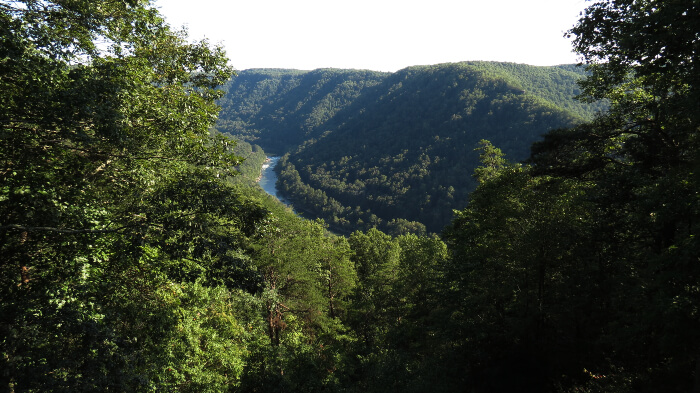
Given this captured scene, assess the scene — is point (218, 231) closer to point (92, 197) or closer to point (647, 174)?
point (92, 197)

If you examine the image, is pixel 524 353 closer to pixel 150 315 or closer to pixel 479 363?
pixel 479 363

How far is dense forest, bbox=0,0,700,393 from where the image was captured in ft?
20.4

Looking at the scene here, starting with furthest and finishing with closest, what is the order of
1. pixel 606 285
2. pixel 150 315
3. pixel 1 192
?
pixel 606 285, pixel 150 315, pixel 1 192

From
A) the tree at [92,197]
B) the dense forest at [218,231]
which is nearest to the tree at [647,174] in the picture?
the dense forest at [218,231]

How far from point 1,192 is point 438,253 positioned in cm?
2755

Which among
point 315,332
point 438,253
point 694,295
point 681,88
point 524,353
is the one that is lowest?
point 315,332

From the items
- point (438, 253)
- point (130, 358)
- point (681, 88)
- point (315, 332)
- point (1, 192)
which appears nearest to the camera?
point (1, 192)

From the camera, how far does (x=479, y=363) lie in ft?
48.2

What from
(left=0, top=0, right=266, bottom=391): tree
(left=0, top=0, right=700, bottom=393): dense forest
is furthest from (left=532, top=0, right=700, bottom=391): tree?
(left=0, top=0, right=266, bottom=391): tree

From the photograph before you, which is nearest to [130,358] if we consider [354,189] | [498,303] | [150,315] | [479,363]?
[150,315]

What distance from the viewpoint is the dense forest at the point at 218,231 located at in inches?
245

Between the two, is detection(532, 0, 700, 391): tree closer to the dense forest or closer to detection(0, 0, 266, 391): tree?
the dense forest

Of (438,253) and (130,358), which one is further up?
(130,358)

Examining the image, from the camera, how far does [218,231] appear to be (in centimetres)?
879
